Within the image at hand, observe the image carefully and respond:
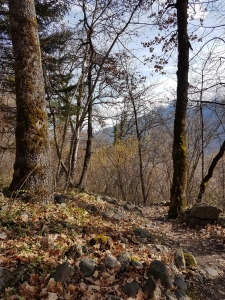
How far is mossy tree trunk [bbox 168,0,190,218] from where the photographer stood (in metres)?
6.60

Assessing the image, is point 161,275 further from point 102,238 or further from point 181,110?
point 181,110

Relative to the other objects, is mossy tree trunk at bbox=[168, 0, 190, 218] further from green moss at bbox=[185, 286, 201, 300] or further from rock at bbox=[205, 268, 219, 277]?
green moss at bbox=[185, 286, 201, 300]

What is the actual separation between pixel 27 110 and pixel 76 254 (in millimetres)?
2652

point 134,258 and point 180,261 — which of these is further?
point 180,261

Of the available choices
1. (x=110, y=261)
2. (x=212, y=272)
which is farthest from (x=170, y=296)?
(x=212, y=272)

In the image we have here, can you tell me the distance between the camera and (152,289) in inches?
101

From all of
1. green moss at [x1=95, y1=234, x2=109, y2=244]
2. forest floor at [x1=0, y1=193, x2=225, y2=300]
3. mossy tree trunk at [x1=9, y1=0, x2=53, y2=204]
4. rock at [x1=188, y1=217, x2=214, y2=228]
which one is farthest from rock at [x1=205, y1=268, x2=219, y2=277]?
mossy tree trunk at [x1=9, y1=0, x2=53, y2=204]

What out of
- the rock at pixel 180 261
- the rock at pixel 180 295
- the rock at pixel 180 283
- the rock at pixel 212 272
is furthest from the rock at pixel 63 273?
the rock at pixel 212 272

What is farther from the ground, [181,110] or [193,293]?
[181,110]

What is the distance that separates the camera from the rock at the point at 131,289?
2.51 meters

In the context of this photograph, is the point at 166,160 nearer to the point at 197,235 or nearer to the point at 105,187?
the point at 105,187

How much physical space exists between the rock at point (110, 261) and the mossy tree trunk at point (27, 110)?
5.75ft

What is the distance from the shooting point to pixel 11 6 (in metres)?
4.01

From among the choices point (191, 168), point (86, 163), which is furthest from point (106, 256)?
point (191, 168)
